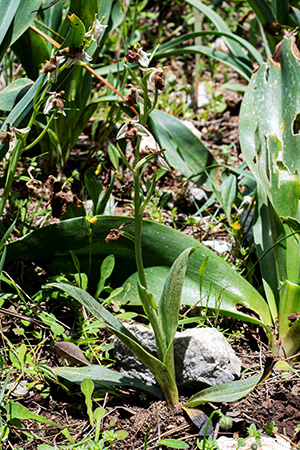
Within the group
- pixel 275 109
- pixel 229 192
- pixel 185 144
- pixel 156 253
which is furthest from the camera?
pixel 185 144

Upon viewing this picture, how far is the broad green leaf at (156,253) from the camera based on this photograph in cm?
144

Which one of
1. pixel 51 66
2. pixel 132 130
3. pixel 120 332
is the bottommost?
pixel 120 332

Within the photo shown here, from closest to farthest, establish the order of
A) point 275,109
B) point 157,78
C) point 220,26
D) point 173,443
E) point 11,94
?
point 157,78
point 173,443
point 11,94
point 275,109
point 220,26

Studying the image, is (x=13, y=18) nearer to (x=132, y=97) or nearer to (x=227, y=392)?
(x=132, y=97)

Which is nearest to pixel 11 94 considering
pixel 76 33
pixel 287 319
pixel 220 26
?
pixel 76 33

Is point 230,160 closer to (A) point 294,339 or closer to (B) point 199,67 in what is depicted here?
(B) point 199,67

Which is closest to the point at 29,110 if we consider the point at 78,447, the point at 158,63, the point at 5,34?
the point at 5,34

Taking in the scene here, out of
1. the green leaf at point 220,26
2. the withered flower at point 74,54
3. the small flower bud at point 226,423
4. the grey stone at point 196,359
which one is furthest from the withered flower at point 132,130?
the green leaf at point 220,26

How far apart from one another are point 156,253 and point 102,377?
0.41 meters

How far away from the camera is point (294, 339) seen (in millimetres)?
1351

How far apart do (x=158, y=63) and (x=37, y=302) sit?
1974 mm

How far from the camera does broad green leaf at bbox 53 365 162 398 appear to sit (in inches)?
47.6

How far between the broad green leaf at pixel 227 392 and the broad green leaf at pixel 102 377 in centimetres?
12

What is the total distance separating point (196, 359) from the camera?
126 cm
